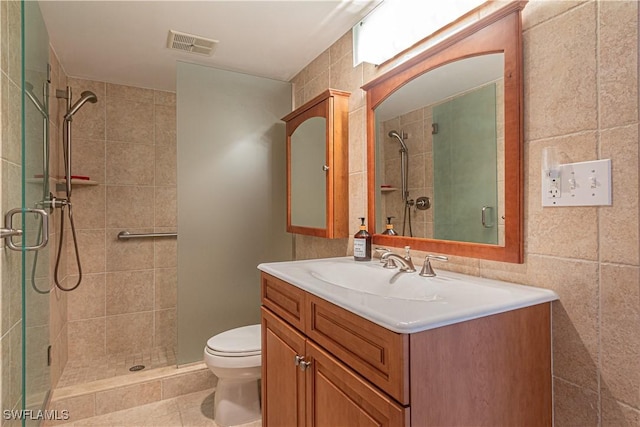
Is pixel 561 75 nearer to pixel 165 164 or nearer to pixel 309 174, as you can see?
pixel 309 174

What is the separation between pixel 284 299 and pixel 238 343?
79 cm

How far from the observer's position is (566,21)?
973 millimetres

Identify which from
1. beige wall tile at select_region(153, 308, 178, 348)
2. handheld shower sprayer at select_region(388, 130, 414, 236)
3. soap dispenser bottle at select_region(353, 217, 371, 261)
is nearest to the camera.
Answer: handheld shower sprayer at select_region(388, 130, 414, 236)

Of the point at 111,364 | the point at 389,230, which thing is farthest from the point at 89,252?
the point at 389,230

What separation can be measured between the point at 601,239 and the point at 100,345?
320 centimetres

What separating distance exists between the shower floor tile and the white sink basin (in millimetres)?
1610

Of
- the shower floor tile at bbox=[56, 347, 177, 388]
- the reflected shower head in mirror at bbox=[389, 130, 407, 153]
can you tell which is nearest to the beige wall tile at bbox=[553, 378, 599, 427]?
the reflected shower head in mirror at bbox=[389, 130, 407, 153]

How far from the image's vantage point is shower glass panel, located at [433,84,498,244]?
1187 mm

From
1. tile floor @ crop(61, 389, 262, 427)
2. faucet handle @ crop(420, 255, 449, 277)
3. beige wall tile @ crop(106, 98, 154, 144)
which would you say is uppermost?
beige wall tile @ crop(106, 98, 154, 144)

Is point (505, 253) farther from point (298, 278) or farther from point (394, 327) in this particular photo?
point (298, 278)

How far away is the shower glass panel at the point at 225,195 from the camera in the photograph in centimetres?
229

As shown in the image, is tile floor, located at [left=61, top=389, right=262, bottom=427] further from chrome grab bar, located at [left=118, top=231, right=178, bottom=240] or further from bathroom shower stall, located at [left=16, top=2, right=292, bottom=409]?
chrome grab bar, located at [left=118, top=231, right=178, bottom=240]

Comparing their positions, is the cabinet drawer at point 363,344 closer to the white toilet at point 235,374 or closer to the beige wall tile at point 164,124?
the white toilet at point 235,374

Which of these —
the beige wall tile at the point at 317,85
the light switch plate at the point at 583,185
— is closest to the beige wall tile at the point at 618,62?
the light switch plate at the point at 583,185
